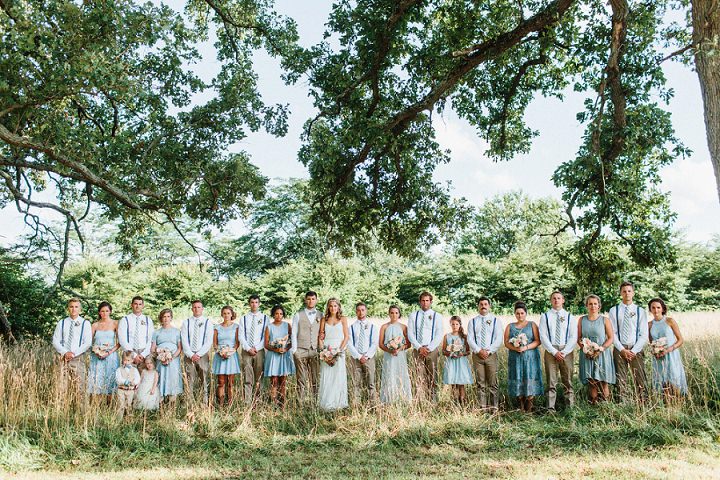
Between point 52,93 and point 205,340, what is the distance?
4.26 metres

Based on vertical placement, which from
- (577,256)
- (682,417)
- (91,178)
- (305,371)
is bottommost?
(682,417)

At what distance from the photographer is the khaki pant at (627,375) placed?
7.95 meters

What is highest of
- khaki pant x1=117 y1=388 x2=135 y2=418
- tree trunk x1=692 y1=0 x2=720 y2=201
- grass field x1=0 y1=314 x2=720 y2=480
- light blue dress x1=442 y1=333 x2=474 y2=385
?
tree trunk x1=692 y1=0 x2=720 y2=201

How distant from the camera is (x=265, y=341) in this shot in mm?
9359

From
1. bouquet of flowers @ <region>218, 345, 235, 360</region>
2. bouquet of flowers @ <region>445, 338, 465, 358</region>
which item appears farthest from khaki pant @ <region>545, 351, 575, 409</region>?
bouquet of flowers @ <region>218, 345, 235, 360</region>

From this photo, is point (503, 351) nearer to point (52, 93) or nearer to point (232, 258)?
point (52, 93)

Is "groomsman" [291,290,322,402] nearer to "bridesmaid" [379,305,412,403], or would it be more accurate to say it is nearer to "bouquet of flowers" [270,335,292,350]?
"bouquet of flowers" [270,335,292,350]

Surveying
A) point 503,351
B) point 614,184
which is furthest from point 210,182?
point 614,184

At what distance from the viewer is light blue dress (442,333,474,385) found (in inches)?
342

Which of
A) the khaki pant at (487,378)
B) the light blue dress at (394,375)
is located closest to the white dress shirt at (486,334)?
the khaki pant at (487,378)

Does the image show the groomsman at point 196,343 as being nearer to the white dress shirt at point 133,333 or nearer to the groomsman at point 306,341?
the white dress shirt at point 133,333

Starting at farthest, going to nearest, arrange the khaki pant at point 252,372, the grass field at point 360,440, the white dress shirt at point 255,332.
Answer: the white dress shirt at point 255,332 < the khaki pant at point 252,372 < the grass field at point 360,440

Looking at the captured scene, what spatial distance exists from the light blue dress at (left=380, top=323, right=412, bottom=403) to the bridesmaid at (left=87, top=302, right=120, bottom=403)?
397cm

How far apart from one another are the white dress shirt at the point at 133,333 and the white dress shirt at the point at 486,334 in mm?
4987
